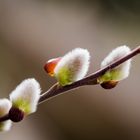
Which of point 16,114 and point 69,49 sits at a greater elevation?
point 69,49

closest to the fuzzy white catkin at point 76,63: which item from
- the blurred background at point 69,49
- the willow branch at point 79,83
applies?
the willow branch at point 79,83

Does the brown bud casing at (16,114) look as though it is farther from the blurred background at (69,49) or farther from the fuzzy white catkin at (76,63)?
the blurred background at (69,49)

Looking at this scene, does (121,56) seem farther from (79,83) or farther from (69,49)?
(69,49)

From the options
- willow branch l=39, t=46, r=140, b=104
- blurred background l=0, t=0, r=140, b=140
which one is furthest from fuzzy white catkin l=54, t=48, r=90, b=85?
blurred background l=0, t=0, r=140, b=140

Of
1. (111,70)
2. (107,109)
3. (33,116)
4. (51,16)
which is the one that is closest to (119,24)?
(51,16)

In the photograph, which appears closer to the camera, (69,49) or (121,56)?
(121,56)

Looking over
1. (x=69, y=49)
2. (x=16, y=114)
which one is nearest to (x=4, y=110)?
(x=16, y=114)

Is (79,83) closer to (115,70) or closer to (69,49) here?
(115,70)

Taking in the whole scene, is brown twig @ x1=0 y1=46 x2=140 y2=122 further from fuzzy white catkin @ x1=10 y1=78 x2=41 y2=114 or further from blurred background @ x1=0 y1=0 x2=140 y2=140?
blurred background @ x1=0 y1=0 x2=140 y2=140

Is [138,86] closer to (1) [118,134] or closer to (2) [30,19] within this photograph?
(1) [118,134]
